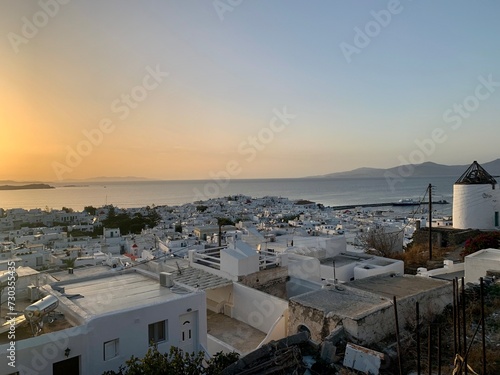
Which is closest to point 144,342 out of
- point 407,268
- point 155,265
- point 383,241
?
point 155,265

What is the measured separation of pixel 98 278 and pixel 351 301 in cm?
594

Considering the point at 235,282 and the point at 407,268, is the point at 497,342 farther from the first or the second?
the point at 407,268

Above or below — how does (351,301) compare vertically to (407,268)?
above

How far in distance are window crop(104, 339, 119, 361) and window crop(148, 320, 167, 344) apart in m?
0.67

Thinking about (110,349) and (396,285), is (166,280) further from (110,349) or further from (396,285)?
(396,285)

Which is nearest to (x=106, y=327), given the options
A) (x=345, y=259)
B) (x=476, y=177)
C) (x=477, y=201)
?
(x=345, y=259)

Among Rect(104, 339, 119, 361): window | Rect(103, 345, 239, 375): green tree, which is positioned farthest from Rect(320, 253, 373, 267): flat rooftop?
Rect(104, 339, 119, 361): window

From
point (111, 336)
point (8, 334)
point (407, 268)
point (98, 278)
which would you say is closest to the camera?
point (8, 334)

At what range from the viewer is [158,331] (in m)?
6.93

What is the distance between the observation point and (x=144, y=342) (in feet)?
21.7

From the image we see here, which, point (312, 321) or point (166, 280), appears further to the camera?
point (166, 280)

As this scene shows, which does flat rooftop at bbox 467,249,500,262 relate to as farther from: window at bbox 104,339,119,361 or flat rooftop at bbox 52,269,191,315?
window at bbox 104,339,119,361

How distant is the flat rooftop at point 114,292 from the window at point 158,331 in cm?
41

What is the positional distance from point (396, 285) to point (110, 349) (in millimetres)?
6755
